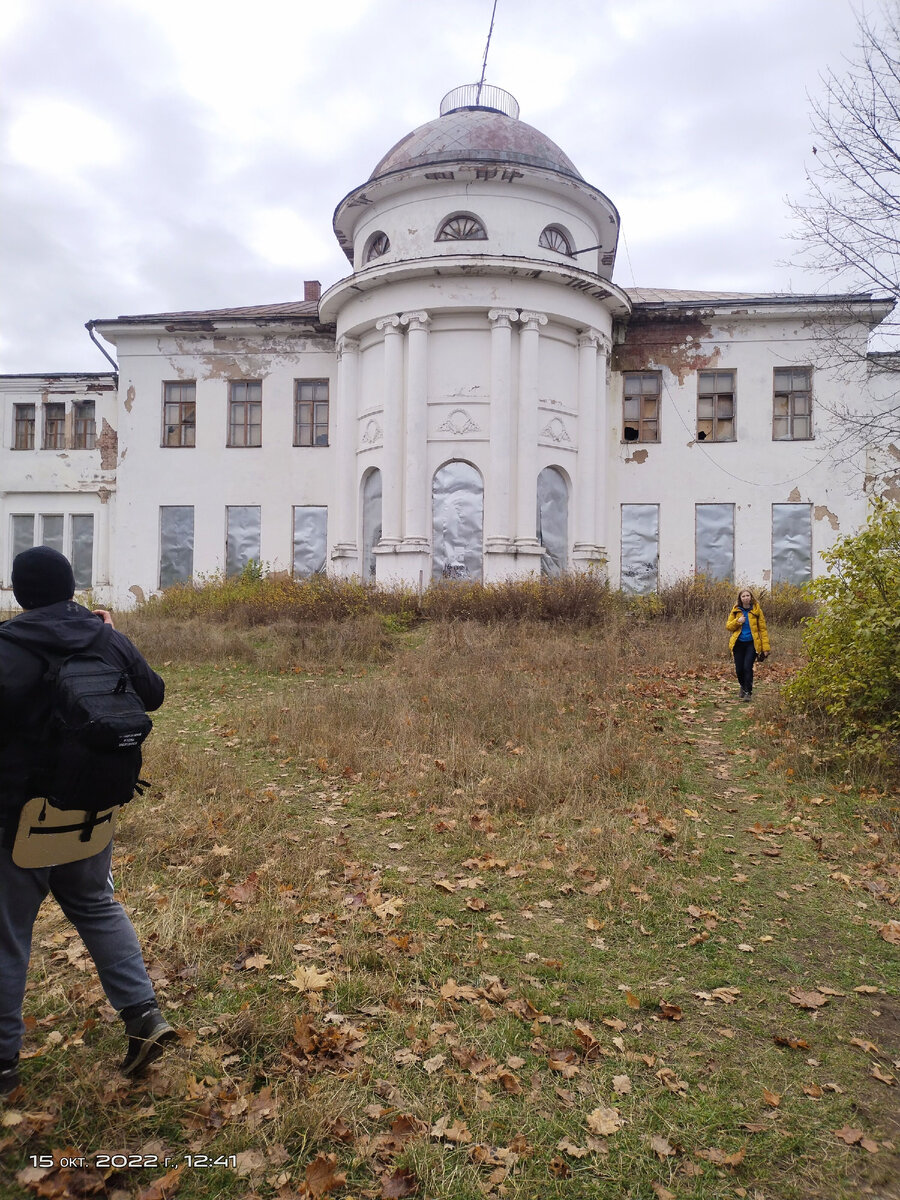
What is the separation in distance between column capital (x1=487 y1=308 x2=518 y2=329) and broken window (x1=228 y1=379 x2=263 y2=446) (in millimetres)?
7635

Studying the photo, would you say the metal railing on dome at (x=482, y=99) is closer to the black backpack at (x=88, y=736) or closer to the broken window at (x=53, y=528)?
the broken window at (x=53, y=528)

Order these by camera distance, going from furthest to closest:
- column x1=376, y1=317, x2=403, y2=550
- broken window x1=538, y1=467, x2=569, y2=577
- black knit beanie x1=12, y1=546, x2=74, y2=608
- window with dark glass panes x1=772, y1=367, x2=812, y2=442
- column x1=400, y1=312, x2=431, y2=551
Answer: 1. window with dark glass panes x1=772, y1=367, x2=812, y2=442
2. broken window x1=538, y1=467, x2=569, y2=577
3. column x1=376, y1=317, x2=403, y2=550
4. column x1=400, y1=312, x2=431, y2=551
5. black knit beanie x1=12, y1=546, x2=74, y2=608

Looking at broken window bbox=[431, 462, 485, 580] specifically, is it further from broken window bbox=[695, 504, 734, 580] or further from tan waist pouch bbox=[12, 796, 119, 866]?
tan waist pouch bbox=[12, 796, 119, 866]

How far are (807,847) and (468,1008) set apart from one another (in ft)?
11.2

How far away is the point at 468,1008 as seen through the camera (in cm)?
403

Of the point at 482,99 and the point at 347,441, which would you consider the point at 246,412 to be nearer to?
the point at 347,441

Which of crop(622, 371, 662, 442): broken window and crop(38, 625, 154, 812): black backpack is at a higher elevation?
crop(622, 371, 662, 442): broken window

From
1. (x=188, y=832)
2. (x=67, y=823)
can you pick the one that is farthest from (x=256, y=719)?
(x=67, y=823)

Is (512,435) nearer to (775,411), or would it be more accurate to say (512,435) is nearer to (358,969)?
(775,411)

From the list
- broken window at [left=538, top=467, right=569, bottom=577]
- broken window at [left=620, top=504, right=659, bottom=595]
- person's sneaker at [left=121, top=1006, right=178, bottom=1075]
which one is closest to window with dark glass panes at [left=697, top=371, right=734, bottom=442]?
broken window at [left=620, top=504, right=659, bottom=595]

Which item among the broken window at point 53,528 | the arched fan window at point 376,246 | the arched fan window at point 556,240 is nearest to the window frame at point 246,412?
the arched fan window at point 376,246

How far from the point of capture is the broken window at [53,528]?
79.4ft

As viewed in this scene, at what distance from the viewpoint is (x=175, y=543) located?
23.3 metres

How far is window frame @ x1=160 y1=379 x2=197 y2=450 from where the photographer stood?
23.3 m
